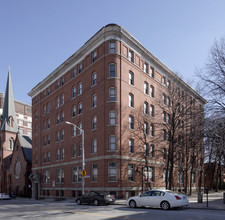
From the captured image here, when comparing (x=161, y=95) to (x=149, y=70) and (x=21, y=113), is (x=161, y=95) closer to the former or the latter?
(x=149, y=70)

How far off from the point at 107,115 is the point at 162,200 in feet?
60.2

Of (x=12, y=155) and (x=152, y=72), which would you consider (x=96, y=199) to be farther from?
(x=12, y=155)

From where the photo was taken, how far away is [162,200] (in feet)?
69.4

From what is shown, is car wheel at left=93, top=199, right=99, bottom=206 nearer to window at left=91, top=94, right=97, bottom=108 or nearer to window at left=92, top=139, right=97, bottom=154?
window at left=92, top=139, right=97, bottom=154

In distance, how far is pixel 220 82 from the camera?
24.4m

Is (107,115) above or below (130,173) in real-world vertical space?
above

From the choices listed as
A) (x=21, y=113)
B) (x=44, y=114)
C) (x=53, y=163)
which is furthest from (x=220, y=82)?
(x=21, y=113)

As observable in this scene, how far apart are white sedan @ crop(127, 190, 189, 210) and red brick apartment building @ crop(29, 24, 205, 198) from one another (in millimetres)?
12375

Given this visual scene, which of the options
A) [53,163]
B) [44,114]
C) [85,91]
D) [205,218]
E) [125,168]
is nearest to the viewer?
[205,218]

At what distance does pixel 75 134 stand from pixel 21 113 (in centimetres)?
6571

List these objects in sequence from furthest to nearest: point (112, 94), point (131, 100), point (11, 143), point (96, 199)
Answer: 1. point (11, 143)
2. point (131, 100)
3. point (112, 94)
4. point (96, 199)

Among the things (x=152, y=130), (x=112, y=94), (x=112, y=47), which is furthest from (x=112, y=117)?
(x=112, y=47)

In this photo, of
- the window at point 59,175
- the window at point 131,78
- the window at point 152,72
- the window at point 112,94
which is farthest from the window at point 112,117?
the window at point 59,175

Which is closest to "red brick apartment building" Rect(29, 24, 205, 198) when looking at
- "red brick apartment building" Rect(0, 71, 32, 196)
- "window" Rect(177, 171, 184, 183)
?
"window" Rect(177, 171, 184, 183)
